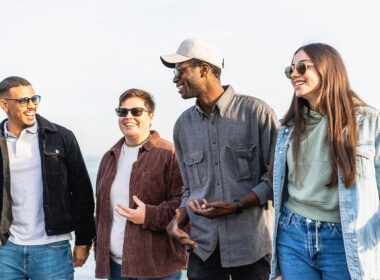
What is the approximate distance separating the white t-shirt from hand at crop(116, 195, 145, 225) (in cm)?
15

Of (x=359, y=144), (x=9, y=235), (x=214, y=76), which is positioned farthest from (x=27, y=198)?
(x=359, y=144)

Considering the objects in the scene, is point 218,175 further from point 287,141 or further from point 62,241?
point 62,241

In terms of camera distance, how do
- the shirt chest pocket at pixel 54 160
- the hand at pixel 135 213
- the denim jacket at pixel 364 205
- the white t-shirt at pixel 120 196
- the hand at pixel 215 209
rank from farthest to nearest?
the shirt chest pocket at pixel 54 160 → the white t-shirt at pixel 120 196 → the hand at pixel 135 213 → the hand at pixel 215 209 → the denim jacket at pixel 364 205

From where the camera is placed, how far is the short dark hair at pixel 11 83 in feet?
16.9

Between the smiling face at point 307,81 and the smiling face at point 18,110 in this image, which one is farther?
the smiling face at point 18,110

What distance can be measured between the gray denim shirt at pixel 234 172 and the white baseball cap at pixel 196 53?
234 mm

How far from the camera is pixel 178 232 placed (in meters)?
4.38

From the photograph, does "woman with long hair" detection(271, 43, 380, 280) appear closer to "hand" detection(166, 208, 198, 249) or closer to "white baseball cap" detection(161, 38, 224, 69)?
"hand" detection(166, 208, 198, 249)

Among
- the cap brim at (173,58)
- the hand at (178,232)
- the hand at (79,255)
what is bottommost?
the hand at (79,255)

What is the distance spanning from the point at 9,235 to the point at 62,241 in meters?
0.37

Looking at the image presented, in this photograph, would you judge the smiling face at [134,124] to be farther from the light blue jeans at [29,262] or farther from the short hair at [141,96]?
the light blue jeans at [29,262]

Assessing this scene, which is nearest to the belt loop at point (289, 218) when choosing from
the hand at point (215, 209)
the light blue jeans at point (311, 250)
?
the light blue jeans at point (311, 250)

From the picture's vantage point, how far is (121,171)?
198 inches

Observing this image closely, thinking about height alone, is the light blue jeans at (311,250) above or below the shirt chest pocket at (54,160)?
below
